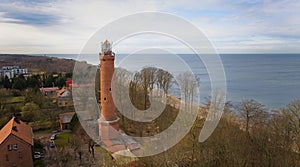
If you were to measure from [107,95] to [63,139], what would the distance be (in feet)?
16.5

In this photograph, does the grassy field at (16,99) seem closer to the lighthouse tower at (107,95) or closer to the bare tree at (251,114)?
the lighthouse tower at (107,95)

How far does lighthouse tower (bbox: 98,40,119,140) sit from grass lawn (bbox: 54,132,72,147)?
2.79 m

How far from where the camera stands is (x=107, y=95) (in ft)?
44.0

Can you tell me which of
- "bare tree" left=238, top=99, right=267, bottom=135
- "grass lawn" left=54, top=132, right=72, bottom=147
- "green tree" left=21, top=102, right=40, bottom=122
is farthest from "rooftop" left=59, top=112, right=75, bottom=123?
"bare tree" left=238, top=99, right=267, bottom=135

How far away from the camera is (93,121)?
55.9 feet

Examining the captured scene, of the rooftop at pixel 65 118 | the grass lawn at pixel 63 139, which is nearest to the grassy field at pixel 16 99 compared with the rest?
the rooftop at pixel 65 118

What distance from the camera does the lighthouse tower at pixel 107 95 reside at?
13.0m

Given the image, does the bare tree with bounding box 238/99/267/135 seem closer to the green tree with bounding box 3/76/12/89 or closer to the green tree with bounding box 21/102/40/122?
the green tree with bounding box 21/102/40/122

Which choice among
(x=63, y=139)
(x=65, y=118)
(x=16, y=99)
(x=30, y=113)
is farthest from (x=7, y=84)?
(x=63, y=139)

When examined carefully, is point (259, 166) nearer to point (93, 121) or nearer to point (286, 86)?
point (93, 121)

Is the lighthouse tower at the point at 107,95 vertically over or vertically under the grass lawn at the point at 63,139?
over

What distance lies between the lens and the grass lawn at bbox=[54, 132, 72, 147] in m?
14.6

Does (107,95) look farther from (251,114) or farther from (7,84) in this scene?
(7,84)

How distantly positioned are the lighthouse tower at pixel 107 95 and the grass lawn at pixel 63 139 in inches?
110
